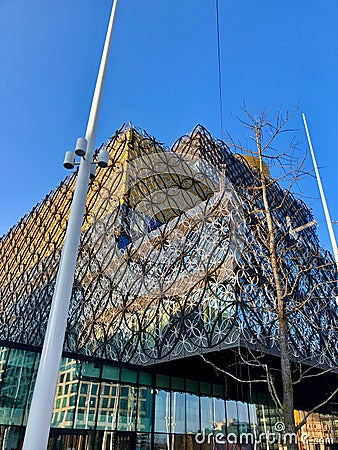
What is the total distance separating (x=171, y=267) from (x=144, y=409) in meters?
7.77

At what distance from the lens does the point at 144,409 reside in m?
19.8

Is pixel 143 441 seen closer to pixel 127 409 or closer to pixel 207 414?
pixel 127 409

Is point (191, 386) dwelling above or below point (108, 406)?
above

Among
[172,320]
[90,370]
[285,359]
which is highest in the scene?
[172,320]

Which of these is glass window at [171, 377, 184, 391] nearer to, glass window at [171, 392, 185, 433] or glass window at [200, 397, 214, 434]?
glass window at [171, 392, 185, 433]

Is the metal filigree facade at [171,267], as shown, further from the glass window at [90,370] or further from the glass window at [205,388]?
the glass window at [205,388]

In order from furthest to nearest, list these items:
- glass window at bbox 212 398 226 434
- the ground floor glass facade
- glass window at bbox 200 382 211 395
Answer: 1. glass window at bbox 200 382 211 395
2. glass window at bbox 212 398 226 434
3. the ground floor glass facade

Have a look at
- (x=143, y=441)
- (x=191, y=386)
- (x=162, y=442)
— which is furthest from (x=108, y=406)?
(x=191, y=386)

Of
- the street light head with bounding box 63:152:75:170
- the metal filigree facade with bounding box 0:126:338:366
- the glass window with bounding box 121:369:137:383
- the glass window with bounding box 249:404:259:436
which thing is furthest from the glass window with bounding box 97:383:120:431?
the street light head with bounding box 63:152:75:170

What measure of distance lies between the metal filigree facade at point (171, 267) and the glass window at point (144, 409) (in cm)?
195

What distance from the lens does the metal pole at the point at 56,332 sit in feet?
14.0

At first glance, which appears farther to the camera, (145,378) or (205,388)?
(205,388)

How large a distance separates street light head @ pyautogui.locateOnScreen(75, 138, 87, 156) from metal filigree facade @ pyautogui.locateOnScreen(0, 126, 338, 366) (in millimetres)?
5867

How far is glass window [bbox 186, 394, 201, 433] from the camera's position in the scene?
20859 millimetres
